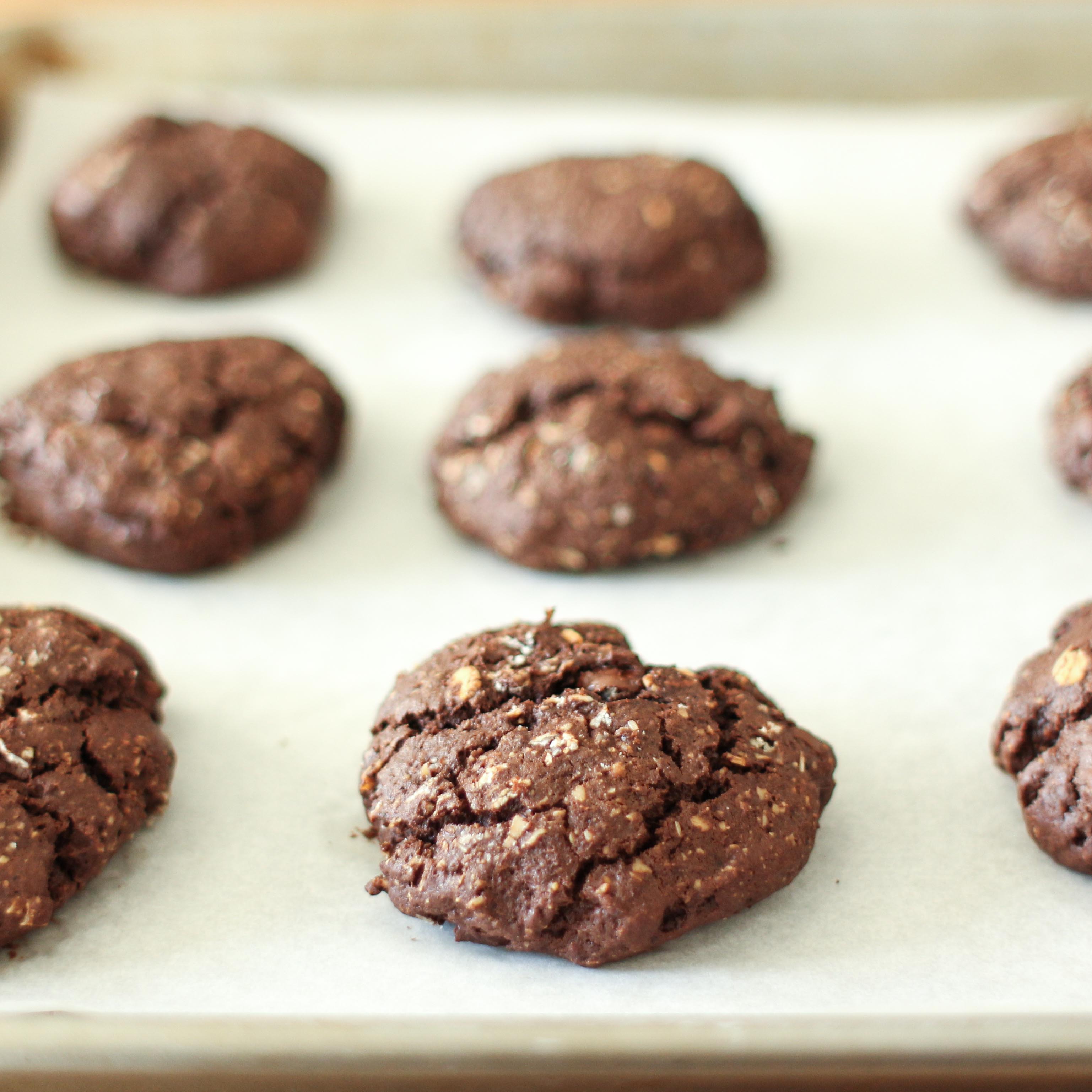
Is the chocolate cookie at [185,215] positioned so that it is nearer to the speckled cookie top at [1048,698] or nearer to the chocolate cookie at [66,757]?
the chocolate cookie at [66,757]

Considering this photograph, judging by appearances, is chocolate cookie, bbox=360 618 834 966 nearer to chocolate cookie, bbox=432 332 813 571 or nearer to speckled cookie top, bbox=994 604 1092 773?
speckled cookie top, bbox=994 604 1092 773

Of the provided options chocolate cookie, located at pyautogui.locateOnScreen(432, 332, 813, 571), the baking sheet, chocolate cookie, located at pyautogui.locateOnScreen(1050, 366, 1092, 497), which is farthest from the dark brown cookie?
chocolate cookie, located at pyautogui.locateOnScreen(432, 332, 813, 571)

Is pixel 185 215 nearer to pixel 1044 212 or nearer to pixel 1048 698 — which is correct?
pixel 1044 212

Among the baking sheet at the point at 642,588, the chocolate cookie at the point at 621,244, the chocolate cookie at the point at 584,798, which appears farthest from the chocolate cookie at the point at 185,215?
the chocolate cookie at the point at 584,798

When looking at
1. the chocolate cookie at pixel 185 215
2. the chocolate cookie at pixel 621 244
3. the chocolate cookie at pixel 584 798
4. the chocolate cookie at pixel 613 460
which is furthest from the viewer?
the chocolate cookie at pixel 185 215

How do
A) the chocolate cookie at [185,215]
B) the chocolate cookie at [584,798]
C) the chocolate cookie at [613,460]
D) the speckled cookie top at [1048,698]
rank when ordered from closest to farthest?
the chocolate cookie at [584,798]
the speckled cookie top at [1048,698]
the chocolate cookie at [613,460]
the chocolate cookie at [185,215]

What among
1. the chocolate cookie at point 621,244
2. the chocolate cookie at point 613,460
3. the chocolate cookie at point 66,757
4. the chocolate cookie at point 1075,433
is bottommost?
the chocolate cookie at point 66,757

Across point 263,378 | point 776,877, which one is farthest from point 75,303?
point 776,877
